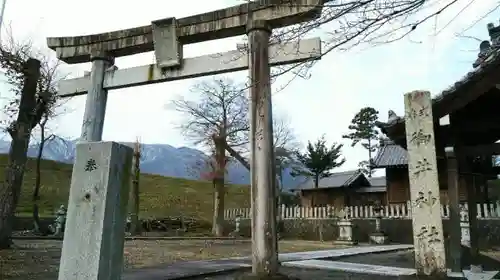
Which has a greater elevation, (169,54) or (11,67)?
(11,67)

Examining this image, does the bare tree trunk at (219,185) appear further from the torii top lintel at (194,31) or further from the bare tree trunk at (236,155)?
the torii top lintel at (194,31)

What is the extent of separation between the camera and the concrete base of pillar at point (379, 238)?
19062 mm

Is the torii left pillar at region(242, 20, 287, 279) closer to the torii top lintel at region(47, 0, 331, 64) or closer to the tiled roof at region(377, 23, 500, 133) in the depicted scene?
the torii top lintel at region(47, 0, 331, 64)

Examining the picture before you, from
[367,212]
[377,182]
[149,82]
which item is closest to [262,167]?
[149,82]

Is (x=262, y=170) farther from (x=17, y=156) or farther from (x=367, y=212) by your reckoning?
(x=367, y=212)

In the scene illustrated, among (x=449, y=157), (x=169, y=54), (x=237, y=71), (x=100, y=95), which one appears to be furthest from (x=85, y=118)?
(x=449, y=157)

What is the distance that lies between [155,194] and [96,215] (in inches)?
1414

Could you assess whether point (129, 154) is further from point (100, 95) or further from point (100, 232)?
point (100, 95)

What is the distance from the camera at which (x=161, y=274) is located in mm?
6828

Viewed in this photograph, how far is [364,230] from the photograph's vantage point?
66.8ft

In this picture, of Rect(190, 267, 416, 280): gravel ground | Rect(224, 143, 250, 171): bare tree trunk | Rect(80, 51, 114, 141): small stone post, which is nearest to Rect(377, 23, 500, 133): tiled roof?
Rect(190, 267, 416, 280): gravel ground

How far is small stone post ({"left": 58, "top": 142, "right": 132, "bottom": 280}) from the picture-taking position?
13.6 ft

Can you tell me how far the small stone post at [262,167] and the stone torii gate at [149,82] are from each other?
2cm

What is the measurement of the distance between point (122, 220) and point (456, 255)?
569cm
